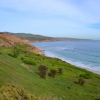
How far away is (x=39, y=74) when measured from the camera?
91.4 feet

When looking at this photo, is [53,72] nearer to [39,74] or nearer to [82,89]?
[39,74]

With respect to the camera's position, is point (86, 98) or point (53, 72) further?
point (53, 72)

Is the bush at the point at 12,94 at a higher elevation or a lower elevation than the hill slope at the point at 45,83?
higher

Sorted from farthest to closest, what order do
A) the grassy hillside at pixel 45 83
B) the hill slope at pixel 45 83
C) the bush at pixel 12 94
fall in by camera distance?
the hill slope at pixel 45 83, the grassy hillside at pixel 45 83, the bush at pixel 12 94

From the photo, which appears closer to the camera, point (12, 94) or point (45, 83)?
point (12, 94)

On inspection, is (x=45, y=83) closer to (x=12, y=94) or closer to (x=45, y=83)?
(x=45, y=83)

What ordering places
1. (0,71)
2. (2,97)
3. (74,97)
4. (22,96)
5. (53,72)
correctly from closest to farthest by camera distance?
(2,97) < (22,96) < (0,71) < (74,97) < (53,72)

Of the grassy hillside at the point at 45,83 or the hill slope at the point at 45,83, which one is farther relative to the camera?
the hill slope at the point at 45,83

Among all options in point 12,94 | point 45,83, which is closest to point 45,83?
point 45,83

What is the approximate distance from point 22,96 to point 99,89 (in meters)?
19.3

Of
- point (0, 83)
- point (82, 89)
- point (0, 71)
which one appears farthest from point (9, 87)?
point (82, 89)

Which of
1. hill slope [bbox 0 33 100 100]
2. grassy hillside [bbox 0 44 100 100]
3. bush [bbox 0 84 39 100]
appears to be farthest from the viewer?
hill slope [bbox 0 33 100 100]

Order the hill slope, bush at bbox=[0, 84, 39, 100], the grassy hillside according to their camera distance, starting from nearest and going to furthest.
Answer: bush at bbox=[0, 84, 39, 100]
the grassy hillside
the hill slope

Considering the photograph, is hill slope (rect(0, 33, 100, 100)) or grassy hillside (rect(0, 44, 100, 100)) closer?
grassy hillside (rect(0, 44, 100, 100))
